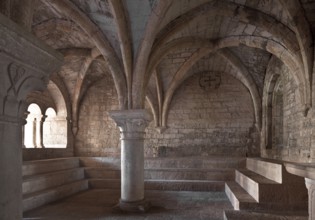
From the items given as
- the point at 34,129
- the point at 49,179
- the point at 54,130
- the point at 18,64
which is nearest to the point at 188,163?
the point at 49,179

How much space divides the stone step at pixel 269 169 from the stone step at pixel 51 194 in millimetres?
4358

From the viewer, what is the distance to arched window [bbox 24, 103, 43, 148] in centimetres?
1019

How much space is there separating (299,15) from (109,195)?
556 cm

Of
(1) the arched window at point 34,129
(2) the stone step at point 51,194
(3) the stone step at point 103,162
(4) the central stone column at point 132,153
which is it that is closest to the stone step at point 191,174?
(3) the stone step at point 103,162

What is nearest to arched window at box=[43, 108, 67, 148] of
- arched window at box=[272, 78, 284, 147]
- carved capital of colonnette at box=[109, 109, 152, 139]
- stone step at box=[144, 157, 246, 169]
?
stone step at box=[144, 157, 246, 169]

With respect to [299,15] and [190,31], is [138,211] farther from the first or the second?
[299,15]

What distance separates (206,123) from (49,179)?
5671 mm

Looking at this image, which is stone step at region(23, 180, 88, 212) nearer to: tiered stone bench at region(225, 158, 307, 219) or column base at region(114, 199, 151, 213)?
column base at region(114, 199, 151, 213)

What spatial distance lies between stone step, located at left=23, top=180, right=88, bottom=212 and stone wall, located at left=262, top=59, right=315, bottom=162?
5283 mm

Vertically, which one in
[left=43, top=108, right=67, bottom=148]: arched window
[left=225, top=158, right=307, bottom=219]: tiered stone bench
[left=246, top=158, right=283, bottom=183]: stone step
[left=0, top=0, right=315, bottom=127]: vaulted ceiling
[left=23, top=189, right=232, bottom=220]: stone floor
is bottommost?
[left=23, top=189, right=232, bottom=220]: stone floor

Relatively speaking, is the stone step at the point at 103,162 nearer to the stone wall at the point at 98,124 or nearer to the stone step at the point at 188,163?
the stone step at the point at 188,163

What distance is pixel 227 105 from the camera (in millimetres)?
10375

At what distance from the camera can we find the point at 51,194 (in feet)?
20.9

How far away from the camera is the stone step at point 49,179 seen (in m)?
6.03
